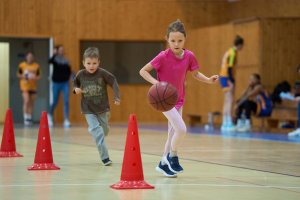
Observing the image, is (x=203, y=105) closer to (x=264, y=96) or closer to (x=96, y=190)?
(x=264, y=96)

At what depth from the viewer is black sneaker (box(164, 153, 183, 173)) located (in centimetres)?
802

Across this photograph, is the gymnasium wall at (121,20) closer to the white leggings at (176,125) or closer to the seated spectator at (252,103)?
the seated spectator at (252,103)

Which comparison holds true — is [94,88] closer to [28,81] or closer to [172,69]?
[172,69]

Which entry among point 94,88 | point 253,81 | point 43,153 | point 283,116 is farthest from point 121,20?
point 43,153

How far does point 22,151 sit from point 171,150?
420cm

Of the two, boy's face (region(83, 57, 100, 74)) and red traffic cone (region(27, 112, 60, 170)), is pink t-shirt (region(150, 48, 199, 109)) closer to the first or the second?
boy's face (region(83, 57, 100, 74))

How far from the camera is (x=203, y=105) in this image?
71.5 feet

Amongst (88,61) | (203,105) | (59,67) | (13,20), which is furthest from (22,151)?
(13,20)

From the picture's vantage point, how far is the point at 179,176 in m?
8.07

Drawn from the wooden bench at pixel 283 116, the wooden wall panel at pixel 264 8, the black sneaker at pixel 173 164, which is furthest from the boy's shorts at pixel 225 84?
the black sneaker at pixel 173 164

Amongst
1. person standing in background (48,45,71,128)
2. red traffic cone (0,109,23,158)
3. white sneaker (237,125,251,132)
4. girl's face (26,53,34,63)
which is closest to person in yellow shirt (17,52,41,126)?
girl's face (26,53,34,63)

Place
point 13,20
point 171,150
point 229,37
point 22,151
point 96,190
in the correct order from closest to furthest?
point 96,190 → point 171,150 → point 22,151 → point 229,37 → point 13,20

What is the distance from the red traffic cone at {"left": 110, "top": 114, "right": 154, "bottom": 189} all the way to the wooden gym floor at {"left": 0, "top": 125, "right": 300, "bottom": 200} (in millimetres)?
169

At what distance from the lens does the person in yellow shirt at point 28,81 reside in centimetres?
2175
